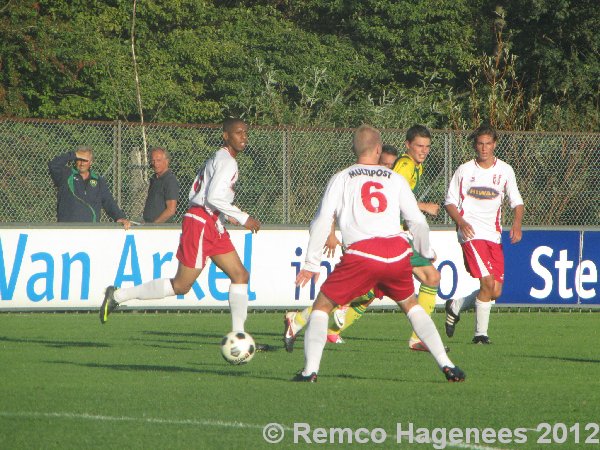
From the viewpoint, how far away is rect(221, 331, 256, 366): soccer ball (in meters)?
10.0

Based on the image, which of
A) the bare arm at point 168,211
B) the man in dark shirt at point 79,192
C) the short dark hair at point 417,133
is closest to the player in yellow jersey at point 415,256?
the short dark hair at point 417,133

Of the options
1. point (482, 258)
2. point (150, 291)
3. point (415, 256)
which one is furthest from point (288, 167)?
point (150, 291)

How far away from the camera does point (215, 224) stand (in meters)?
11.6

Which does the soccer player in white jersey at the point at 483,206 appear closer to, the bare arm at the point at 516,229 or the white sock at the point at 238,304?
the bare arm at the point at 516,229

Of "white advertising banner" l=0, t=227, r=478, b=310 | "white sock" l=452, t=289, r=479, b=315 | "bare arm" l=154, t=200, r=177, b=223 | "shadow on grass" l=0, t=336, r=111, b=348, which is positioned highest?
"bare arm" l=154, t=200, r=177, b=223

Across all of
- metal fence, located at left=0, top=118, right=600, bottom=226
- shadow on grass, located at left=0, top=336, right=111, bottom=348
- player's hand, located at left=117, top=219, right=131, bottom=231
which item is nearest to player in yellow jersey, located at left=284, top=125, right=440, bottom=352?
shadow on grass, located at left=0, top=336, right=111, bottom=348

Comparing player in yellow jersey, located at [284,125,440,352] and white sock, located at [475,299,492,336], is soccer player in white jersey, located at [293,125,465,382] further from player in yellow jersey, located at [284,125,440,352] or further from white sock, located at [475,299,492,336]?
white sock, located at [475,299,492,336]

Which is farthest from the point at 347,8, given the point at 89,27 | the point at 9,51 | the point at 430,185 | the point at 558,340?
the point at 558,340

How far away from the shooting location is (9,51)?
31875mm

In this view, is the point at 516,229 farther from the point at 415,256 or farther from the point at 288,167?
the point at 288,167

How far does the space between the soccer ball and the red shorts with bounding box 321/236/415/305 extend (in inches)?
51.2

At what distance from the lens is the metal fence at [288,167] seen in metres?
18.4

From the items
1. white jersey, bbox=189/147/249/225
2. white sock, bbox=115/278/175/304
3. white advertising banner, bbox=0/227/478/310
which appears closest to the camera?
white jersey, bbox=189/147/249/225

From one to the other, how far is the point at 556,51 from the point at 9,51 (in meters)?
14.0
